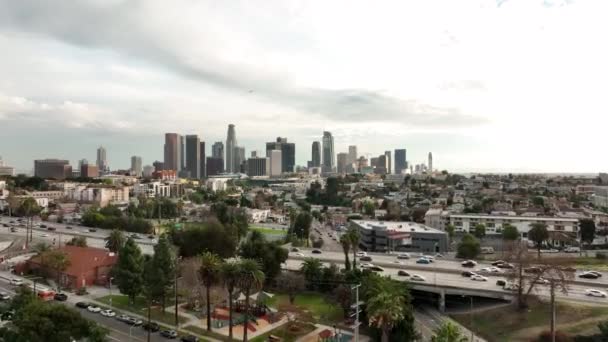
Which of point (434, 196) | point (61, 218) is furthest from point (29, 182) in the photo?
point (434, 196)

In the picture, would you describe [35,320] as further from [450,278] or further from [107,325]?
[450,278]

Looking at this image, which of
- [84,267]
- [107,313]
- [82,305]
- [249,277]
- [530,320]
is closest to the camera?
[249,277]

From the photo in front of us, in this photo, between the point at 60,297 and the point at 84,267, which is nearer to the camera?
the point at 60,297

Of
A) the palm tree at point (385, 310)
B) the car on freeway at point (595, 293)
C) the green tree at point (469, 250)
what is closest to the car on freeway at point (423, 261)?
the green tree at point (469, 250)

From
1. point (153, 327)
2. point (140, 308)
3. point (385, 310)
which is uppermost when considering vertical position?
point (385, 310)

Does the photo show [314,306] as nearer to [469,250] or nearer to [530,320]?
[530,320]

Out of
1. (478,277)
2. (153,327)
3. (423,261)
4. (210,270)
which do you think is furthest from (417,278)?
(153,327)
